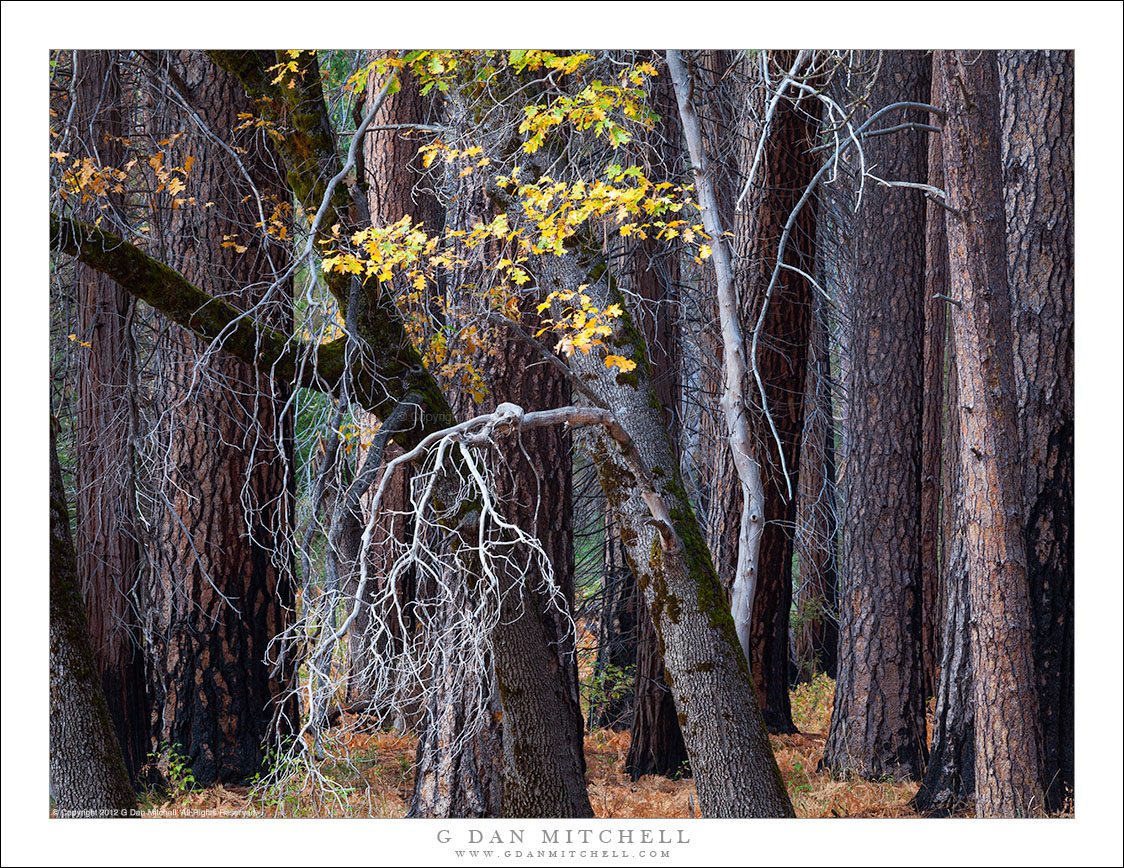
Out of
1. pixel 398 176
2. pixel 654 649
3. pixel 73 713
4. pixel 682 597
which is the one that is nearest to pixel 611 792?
pixel 654 649

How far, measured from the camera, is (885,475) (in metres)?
7.48

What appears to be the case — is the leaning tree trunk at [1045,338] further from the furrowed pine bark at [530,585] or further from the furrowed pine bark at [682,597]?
the furrowed pine bark at [530,585]

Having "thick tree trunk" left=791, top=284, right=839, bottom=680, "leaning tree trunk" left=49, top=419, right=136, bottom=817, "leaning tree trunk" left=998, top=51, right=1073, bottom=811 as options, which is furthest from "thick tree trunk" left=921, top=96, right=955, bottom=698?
"leaning tree trunk" left=49, top=419, right=136, bottom=817

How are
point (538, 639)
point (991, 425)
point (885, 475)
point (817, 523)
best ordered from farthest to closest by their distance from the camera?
1. point (817, 523)
2. point (885, 475)
3. point (538, 639)
4. point (991, 425)

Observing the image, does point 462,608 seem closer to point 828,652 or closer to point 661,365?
point 661,365

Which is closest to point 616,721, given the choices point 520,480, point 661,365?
point 661,365

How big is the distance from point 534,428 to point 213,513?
111 inches

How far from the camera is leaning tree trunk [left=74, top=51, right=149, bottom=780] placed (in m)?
6.86

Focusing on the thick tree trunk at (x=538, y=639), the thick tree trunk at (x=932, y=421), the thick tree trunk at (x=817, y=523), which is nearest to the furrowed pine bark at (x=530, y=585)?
the thick tree trunk at (x=538, y=639)

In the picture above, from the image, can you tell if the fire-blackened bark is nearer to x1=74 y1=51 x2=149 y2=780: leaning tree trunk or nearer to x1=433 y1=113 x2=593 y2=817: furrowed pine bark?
x1=433 y1=113 x2=593 y2=817: furrowed pine bark

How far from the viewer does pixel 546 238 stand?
457 centimetres

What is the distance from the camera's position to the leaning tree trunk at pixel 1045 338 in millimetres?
5324

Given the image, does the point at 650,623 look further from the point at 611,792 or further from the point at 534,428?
the point at 534,428
